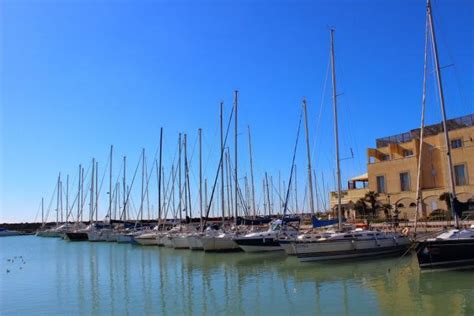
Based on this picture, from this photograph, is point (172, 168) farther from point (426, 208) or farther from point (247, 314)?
→ point (247, 314)

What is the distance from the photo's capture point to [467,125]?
5334cm

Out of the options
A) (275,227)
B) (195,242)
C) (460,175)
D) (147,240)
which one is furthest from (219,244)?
(460,175)

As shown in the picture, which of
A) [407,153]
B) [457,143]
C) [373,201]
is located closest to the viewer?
[457,143]

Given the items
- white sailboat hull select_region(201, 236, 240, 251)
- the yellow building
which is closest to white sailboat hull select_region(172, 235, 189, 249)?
white sailboat hull select_region(201, 236, 240, 251)

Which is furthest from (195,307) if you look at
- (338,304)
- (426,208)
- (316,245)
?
(426,208)

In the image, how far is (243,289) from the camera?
24438 millimetres

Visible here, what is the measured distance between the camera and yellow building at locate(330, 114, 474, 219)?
2013 inches

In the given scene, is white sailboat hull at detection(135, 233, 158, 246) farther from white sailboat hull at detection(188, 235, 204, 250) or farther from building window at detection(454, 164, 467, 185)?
building window at detection(454, 164, 467, 185)

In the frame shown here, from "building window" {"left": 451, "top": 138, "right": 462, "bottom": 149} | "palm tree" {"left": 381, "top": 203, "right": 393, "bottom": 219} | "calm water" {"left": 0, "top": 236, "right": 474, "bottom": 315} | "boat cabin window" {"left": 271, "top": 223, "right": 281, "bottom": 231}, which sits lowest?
"calm water" {"left": 0, "top": 236, "right": 474, "bottom": 315}

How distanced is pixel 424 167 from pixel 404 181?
2.99 meters

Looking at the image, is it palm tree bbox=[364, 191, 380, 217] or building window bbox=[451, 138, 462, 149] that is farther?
palm tree bbox=[364, 191, 380, 217]

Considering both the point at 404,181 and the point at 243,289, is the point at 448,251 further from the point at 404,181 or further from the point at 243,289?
the point at 404,181

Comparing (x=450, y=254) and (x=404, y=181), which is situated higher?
(x=404, y=181)

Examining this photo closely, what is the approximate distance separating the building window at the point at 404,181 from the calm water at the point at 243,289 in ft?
85.0
